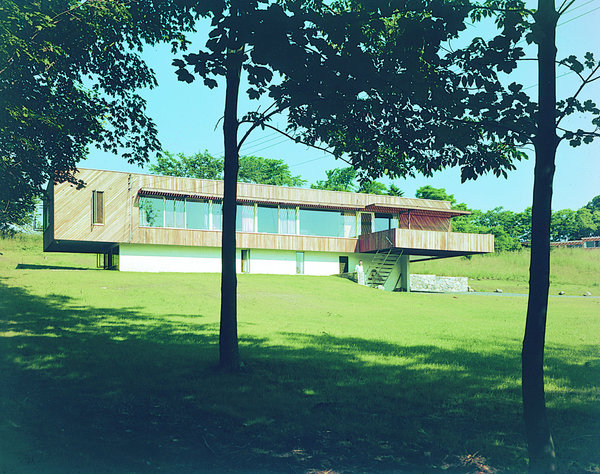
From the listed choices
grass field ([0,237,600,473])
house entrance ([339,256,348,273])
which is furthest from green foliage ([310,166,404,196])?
grass field ([0,237,600,473])

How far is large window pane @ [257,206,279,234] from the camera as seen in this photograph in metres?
34.7

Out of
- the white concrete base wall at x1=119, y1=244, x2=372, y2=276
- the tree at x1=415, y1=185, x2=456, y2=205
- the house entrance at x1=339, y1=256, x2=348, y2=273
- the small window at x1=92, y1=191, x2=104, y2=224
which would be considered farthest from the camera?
the tree at x1=415, y1=185, x2=456, y2=205

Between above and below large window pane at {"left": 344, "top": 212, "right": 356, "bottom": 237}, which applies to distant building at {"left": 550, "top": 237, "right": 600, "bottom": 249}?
below

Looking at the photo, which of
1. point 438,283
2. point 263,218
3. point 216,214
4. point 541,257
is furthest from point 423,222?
point 541,257

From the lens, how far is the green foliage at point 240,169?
2184 inches

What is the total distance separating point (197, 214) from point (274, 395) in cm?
2661

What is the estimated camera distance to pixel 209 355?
391 inches

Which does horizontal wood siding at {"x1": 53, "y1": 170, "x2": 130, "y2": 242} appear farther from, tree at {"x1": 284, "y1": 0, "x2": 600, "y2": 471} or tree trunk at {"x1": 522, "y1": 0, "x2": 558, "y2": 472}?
tree trunk at {"x1": 522, "y1": 0, "x2": 558, "y2": 472}

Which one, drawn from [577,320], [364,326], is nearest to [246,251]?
[364,326]

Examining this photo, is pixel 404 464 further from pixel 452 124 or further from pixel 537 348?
pixel 452 124

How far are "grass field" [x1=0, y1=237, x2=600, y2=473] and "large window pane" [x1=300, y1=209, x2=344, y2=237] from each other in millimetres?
19848

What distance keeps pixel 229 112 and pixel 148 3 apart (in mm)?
5302

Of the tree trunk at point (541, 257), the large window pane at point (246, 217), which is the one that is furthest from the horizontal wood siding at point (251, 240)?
the tree trunk at point (541, 257)

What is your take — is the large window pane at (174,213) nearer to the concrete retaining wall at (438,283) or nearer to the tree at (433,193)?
the concrete retaining wall at (438,283)
